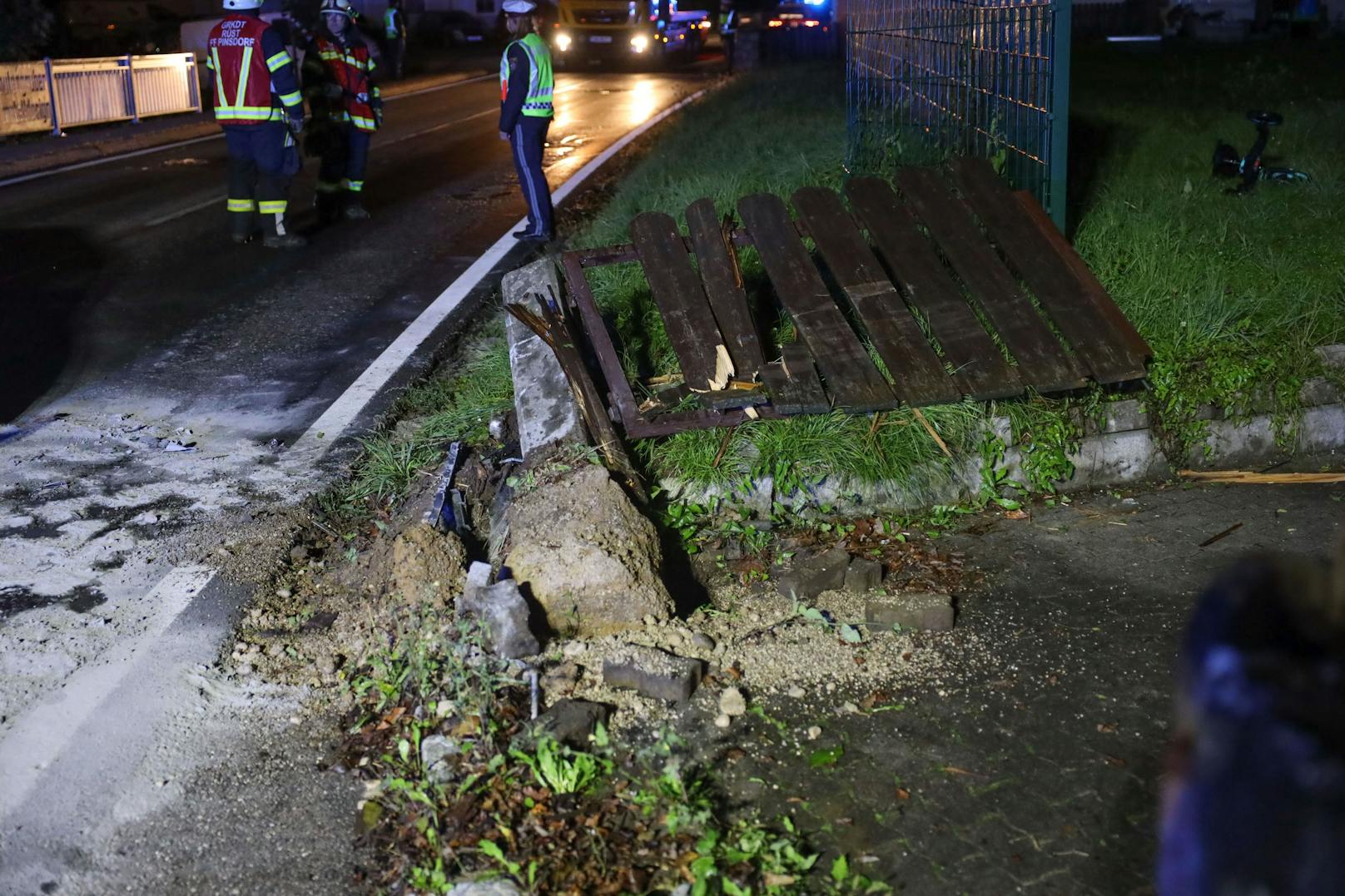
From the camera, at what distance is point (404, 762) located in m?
3.17

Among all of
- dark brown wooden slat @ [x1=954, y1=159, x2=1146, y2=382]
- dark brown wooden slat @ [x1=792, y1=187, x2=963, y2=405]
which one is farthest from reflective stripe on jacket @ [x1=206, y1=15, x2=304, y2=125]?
dark brown wooden slat @ [x1=954, y1=159, x2=1146, y2=382]

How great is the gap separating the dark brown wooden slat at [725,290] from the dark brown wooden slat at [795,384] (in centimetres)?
9

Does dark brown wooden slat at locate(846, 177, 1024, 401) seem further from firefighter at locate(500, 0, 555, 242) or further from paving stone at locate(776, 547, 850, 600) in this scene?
firefighter at locate(500, 0, 555, 242)

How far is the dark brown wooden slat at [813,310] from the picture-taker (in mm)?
4785

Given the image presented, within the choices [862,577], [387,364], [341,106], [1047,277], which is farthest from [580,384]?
[341,106]

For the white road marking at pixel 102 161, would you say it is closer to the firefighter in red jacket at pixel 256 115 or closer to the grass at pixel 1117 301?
the firefighter in red jacket at pixel 256 115

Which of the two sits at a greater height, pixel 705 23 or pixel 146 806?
pixel 705 23

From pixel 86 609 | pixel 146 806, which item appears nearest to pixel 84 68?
pixel 86 609

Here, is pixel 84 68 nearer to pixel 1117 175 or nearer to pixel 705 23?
pixel 1117 175

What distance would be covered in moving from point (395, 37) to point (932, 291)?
2331 cm

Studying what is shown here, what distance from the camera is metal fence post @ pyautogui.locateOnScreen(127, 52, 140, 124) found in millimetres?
18734

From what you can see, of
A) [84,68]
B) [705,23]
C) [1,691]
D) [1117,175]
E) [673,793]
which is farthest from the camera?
[705,23]

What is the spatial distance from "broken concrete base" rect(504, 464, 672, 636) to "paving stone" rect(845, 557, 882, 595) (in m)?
0.62

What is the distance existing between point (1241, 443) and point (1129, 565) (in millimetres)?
1274
